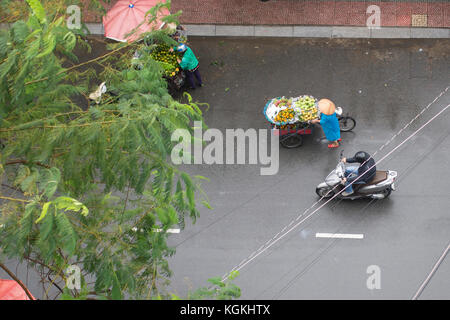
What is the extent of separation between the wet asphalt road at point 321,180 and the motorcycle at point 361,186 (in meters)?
0.26

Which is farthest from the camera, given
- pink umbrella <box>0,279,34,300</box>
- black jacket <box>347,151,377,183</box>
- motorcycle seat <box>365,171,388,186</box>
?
motorcycle seat <box>365,171,388,186</box>

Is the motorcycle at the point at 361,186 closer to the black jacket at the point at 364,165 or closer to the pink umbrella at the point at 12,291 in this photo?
the black jacket at the point at 364,165

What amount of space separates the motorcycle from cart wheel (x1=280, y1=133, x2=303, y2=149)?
1256 millimetres

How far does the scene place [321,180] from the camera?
519 inches

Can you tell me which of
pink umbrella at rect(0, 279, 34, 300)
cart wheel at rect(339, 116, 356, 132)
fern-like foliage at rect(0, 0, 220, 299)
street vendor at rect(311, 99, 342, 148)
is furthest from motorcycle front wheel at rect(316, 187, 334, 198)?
pink umbrella at rect(0, 279, 34, 300)

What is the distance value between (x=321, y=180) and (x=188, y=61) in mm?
4377

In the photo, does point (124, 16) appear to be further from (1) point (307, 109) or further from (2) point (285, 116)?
(1) point (307, 109)

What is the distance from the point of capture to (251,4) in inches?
638

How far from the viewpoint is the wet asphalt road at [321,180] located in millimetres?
12016

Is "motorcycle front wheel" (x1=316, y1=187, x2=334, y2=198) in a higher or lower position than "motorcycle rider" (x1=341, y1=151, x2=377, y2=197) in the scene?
lower

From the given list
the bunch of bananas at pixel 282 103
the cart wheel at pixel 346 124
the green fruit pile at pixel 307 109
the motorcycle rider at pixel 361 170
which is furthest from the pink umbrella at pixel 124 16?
the motorcycle rider at pixel 361 170

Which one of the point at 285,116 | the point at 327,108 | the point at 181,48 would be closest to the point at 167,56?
the point at 181,48

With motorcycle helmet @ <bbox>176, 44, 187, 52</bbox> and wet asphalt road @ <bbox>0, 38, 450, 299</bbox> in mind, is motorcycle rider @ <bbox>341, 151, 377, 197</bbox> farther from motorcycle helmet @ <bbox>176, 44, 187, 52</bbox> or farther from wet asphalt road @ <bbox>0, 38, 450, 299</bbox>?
motorcycle helmet @ <bbox>176, 44, 187, 52</bbox>

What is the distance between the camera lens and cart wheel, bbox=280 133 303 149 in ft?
44.5
